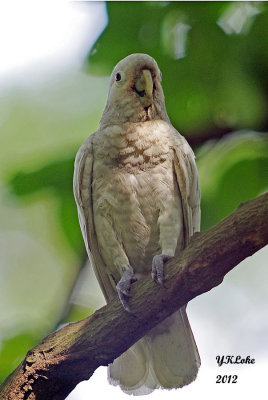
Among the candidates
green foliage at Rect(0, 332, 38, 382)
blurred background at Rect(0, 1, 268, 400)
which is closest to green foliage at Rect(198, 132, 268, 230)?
blurred background at Rect(0, 1, 268, 400)

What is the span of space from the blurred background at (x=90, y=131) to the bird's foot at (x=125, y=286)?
0.24 meters

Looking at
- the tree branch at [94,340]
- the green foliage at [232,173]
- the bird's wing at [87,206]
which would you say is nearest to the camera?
the tree branch at [94,340]

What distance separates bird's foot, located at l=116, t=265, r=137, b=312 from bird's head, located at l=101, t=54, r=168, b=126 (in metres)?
0.55

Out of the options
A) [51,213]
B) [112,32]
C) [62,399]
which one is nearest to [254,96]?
[112,32]

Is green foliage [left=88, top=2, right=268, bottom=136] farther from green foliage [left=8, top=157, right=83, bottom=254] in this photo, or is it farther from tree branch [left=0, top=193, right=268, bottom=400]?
tree branch [left=0, top=193, right=268, bottom=400]

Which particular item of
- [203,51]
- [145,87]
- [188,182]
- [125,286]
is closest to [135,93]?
[145,87]

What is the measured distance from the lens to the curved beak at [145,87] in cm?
185

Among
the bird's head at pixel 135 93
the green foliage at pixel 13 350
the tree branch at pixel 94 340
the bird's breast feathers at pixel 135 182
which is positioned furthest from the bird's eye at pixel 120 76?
the green foliage at pixel 13 350

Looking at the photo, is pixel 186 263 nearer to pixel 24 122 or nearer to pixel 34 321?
pixel 34 321

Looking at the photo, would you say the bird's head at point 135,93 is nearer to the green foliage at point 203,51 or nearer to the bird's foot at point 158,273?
the green foliage at point 203,51

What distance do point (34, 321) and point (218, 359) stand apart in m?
0.66

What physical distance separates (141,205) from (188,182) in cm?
18

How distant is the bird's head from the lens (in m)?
1.85

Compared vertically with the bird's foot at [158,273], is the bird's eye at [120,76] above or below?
above
